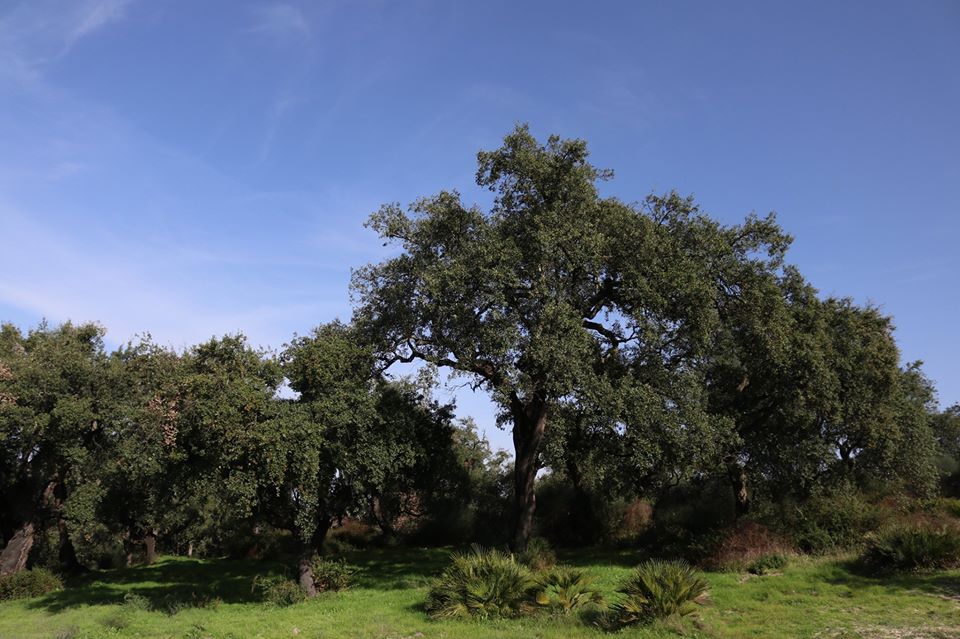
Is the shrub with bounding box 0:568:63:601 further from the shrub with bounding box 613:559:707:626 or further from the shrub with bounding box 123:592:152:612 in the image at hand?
the shrub with bounding box 613:559:707:626

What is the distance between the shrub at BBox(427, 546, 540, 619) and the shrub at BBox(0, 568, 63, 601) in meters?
19.0

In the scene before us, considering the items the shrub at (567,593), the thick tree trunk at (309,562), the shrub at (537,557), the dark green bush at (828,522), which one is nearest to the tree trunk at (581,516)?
Answer: the shrub at (537,557)

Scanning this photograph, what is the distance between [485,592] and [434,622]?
4.67 ft

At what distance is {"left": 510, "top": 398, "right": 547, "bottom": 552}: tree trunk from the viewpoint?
23078mm

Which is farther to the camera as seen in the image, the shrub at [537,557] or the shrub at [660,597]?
the shrub at [537,557]

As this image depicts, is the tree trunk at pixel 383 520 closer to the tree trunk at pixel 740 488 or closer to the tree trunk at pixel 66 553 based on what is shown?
the tree trunk at pixel 66 553

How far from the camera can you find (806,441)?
24562 mm

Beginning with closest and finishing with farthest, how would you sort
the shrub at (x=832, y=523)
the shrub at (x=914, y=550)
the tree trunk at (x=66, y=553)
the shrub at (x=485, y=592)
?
the shrub at (x=485, y=592)
the shrub at (x=914, y=550)
the shrub at (x=832, y=523)
the tree trunk at (x=66, y=553)

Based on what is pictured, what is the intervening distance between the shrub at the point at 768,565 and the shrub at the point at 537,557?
6.20m

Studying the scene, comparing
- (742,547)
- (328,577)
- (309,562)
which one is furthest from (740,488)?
(309,562)

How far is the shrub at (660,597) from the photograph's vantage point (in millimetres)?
12641

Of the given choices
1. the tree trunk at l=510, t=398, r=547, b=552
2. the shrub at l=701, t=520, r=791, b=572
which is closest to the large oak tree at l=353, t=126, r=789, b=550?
the tree trunk at l=510, t=398, r=547, b=552

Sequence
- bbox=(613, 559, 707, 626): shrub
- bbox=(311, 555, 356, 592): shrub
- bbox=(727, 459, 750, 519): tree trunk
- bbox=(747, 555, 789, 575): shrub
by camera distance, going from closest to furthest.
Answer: bbox=(613, 559, 707, 626): shrub < bbox=(747, 555, 789, 575): shrub < bbox=(311, 555, 356, 592): shrub < bbox=(727, 459, 750, 519): tree trunk

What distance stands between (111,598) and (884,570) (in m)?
25.7
